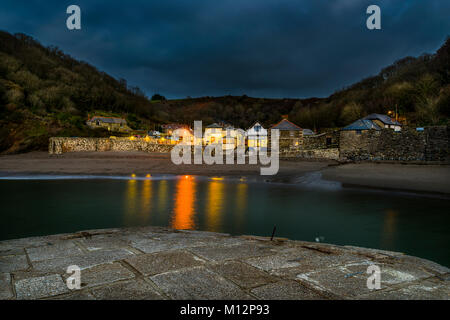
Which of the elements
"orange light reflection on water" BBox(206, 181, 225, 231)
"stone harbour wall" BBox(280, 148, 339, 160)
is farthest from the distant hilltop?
"orange light reflection on water" BBox(206, 181, 225, 231)

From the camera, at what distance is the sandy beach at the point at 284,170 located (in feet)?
62.6

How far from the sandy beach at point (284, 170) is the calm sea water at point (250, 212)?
326 centimetres

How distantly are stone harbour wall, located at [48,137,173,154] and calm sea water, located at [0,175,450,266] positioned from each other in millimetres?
22519

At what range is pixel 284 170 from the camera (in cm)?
2730

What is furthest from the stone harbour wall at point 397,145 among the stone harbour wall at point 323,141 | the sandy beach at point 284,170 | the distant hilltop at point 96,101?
the distant hilltop at point 96,101

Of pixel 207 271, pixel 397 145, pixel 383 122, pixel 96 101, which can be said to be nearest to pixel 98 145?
pixel 397 145

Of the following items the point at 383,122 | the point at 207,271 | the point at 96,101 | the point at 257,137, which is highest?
the point at 96,101

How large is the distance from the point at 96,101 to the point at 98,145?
183 ft

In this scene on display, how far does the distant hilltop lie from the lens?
4350 centimetres

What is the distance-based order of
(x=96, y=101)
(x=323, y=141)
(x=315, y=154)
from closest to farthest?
(x=315, y=154) → (x=323, y=141) → (x=96, y=101)

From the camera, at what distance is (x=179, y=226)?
9.80m

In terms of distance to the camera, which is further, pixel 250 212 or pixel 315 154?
pixel 315 154

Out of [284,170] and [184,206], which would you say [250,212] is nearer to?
[184,206]
